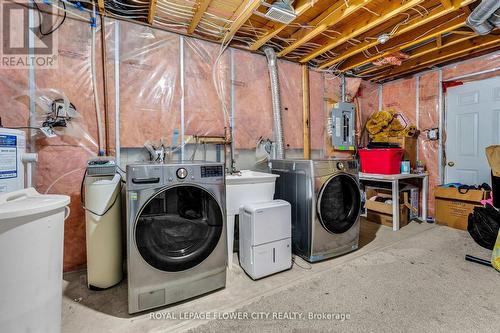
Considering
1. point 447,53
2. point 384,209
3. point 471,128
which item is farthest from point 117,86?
point 471,128

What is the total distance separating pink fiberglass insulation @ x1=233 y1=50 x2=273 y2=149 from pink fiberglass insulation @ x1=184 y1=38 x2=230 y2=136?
0.45 feet

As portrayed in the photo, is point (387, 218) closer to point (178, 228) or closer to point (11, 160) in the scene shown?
point (178, 228)

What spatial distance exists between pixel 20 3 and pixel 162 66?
1.05 m

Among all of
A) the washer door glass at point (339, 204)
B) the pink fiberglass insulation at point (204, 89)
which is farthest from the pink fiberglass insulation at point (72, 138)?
the washer door glass at point (339, 204)

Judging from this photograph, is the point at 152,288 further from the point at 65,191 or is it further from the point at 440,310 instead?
the point at 440,310

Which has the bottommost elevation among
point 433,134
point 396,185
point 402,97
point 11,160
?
point 396,185

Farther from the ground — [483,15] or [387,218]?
[483,15]

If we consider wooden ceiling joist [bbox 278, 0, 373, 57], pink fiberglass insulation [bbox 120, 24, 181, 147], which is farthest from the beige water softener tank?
wooden ceiling joist [bbox 278, 0, 373, 57]

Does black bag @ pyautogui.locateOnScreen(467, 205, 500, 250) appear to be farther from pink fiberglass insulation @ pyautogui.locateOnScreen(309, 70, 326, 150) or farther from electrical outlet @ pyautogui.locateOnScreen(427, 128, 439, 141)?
pink fiberglass insulation @ pyautogui.locateOnScreen(309, 70, 326, 150)

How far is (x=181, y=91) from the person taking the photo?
2342mm

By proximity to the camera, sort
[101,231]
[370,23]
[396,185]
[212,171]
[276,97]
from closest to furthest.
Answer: [212,171]
[101,231]
[370,23]
[276,97]
[396,185]

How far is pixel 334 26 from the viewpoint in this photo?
2.41 meters

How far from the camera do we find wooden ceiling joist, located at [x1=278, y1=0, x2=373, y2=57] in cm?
190

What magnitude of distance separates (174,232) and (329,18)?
2.24 metres
